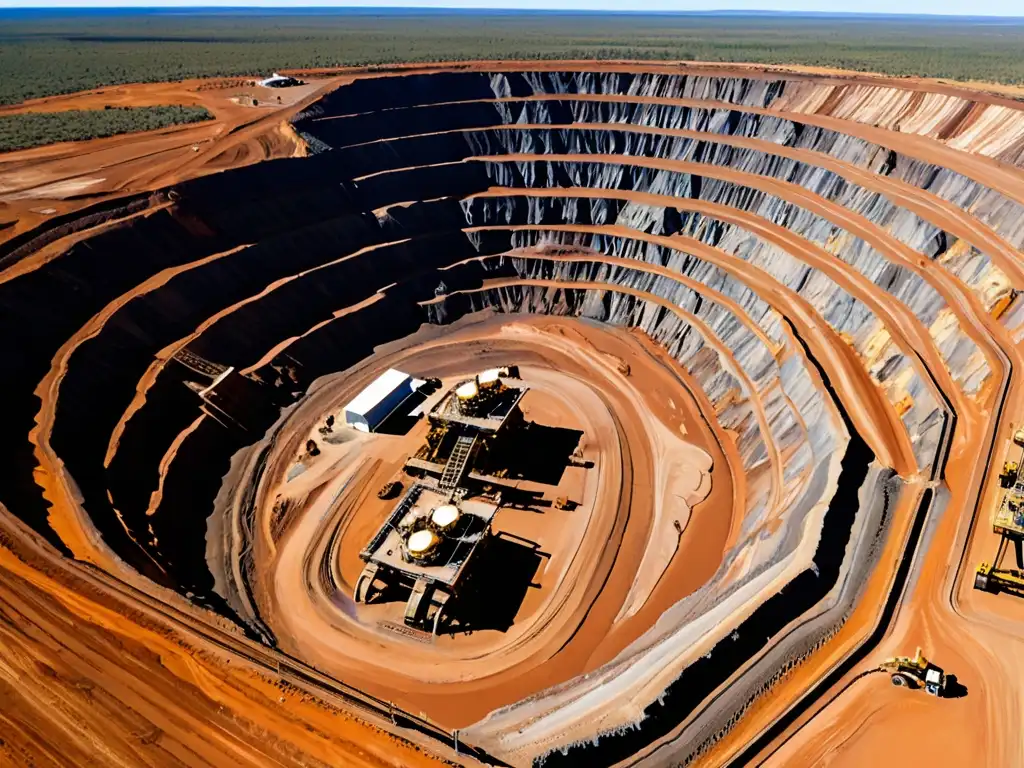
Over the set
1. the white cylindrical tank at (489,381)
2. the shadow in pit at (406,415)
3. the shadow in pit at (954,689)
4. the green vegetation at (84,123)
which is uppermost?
the green vegetation at (84,123)

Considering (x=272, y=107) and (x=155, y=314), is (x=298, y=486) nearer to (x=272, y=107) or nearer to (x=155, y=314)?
(x=155, y=314)

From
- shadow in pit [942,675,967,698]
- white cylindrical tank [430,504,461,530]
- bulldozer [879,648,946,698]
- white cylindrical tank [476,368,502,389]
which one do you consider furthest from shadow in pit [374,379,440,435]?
shadow in pit [942,675,967,698]

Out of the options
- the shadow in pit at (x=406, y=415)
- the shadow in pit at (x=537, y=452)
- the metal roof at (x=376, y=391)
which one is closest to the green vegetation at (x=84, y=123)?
the metal roof at (x=376, y=391)

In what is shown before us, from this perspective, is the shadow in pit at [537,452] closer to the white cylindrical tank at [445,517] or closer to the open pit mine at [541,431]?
the open pit mine at [541,431]

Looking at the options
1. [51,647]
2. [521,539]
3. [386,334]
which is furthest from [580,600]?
[386,334]

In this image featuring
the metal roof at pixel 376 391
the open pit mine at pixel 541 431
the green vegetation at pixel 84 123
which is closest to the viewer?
the open pit mine at pixel 541 431

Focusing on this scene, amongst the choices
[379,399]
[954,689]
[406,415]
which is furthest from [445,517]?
[954,689]
